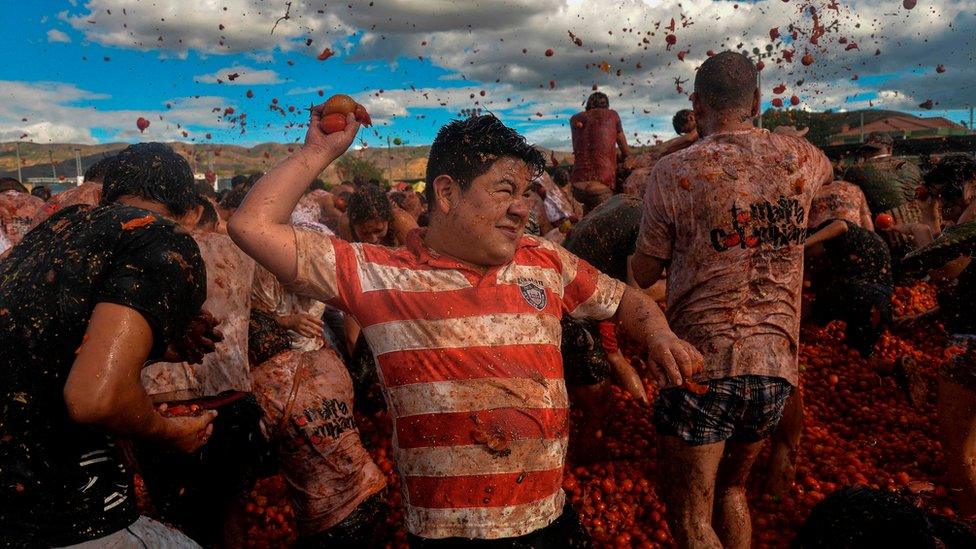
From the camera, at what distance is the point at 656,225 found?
310 cm

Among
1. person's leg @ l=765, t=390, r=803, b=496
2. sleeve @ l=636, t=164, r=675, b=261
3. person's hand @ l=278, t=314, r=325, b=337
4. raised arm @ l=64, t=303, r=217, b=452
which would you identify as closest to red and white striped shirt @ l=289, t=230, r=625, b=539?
raised arm @ l=64, t=303, r=217, b=452

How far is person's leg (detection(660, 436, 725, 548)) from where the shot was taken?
2883 millimetres

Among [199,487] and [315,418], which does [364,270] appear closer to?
[315,418]

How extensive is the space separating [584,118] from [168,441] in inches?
300

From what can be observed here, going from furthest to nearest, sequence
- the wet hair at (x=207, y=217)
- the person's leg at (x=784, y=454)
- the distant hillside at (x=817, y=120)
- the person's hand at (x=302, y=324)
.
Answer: the distant hillside at (x=817, y=120) < the wet hair at (x=207, y=217) < the person's leg at (x=784, y=454) < the person's hand at (x=302, y=324)

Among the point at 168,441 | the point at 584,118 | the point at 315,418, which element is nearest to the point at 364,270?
the point at 168,441

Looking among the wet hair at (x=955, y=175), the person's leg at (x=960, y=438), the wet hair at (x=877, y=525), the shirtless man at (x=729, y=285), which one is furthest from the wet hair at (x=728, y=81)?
the wet hair at (x=955, y=175)

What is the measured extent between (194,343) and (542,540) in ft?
4.65

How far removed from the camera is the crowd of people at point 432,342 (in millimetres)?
1748

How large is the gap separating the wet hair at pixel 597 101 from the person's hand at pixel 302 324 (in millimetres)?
6249

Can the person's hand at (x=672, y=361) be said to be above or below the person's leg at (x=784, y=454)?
above

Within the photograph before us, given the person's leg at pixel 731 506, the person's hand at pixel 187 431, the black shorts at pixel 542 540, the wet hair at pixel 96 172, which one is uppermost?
the wet hair at pixel 96 172

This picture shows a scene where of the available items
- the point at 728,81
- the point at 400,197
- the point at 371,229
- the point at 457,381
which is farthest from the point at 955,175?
the point at 400,197

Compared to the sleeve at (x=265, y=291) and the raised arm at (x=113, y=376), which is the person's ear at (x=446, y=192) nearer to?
the raised arm at (x=113, y=376)
